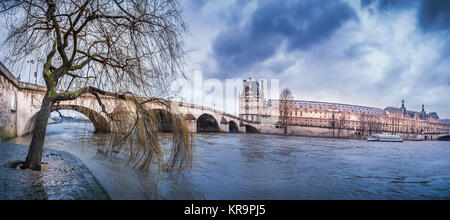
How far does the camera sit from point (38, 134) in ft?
14.6

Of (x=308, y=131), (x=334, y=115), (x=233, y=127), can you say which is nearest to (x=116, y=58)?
(x=233, y=127)

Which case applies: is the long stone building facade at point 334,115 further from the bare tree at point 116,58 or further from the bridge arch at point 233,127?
the bare tree at point 116,58

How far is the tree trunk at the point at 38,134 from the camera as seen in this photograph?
4.39m

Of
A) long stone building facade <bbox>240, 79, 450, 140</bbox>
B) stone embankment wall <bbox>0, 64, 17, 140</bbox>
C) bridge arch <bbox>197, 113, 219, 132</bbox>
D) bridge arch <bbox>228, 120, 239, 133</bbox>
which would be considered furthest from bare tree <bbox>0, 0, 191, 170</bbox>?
long stone building facade <bbox>240, 79, 450, 140</bbox>

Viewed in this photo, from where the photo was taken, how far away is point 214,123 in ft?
137

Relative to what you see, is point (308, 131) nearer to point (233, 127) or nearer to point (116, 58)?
point (233, 127)

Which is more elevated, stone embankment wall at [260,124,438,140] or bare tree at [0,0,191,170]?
bare tree at [0,0,191,170]

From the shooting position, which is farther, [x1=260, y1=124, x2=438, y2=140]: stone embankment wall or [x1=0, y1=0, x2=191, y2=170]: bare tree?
[x1=260, y1=124, x2=438, y2=140]: stone embankment wall

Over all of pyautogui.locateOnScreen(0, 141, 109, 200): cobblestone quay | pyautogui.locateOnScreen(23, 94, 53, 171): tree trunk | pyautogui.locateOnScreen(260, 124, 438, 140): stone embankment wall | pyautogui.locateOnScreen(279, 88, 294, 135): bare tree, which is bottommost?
pyautogui.locateOnScreen(260, 124, 438, 140): stone embankment wall

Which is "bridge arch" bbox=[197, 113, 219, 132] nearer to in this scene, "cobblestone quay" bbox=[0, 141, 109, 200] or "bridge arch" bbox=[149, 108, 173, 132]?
"bridge arch" bbox=[149, 108, 173, 132]

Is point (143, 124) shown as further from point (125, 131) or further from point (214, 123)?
point (214, 123)

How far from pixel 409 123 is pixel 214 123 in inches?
3257

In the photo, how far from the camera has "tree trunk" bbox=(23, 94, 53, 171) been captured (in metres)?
4.39
